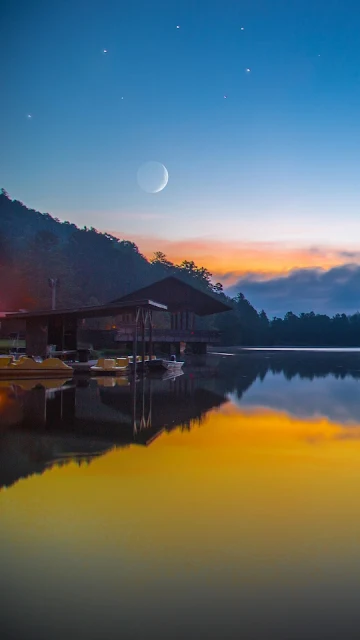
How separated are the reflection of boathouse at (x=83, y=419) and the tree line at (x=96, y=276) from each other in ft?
127

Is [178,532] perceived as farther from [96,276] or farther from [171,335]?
[96,276]

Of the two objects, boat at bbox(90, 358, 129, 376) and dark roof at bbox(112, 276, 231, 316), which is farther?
Answer: dark roof at bbox(112, 276, 231, 316)

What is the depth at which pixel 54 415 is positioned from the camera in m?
11.3

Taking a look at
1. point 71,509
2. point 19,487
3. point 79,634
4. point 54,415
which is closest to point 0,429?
point 54,415

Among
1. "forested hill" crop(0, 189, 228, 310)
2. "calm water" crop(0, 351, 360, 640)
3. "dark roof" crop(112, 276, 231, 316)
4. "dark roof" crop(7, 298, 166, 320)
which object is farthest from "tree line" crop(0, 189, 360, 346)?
"calm water" crop(0, 351, 360, 640)

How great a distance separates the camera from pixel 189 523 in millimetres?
4902

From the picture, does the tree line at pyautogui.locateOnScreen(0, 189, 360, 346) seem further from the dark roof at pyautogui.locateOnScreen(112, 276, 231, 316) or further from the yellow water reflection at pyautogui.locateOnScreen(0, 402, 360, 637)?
the yellow water reflection at pyautogui.locateOnScreen(0, 402, 360, 637)

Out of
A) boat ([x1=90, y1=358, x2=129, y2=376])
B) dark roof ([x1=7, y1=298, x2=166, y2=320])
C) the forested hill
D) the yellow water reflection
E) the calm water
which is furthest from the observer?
the forested hill

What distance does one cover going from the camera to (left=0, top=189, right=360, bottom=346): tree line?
58156mm

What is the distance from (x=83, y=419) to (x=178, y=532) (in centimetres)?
645

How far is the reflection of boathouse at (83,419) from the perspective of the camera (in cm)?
749

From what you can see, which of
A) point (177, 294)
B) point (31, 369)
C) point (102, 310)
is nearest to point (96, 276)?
point (177, 294)

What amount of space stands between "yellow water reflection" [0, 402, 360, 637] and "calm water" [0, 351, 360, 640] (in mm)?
16

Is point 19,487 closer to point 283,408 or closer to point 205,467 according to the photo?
point 205,467
